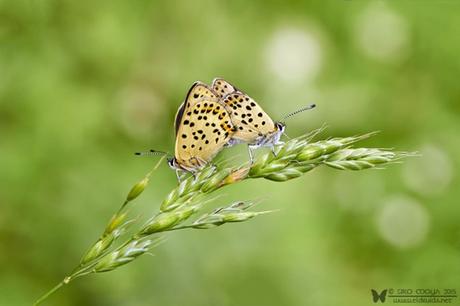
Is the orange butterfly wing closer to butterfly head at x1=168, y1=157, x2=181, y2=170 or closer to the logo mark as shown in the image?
butterfly head at x1=168, y1=157, x2=181, y2=170

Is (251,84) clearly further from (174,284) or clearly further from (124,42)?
(174,284)

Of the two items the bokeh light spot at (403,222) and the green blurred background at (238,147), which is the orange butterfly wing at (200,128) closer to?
the green blurred background at (238,147)

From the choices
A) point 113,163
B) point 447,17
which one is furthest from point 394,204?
point 113,163

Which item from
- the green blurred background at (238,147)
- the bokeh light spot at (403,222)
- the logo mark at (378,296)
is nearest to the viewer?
the green blurred background at (238,147)

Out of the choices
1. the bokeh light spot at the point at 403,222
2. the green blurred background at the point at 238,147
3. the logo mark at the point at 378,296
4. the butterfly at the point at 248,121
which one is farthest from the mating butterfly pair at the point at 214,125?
the bokeh light spot at the point at 403,222

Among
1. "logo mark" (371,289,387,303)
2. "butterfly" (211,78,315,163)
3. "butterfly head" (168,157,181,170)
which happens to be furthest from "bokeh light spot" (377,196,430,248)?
"butterfly head" (168,157,181,170)

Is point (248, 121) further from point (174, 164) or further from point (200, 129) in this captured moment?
point (174, 164)
